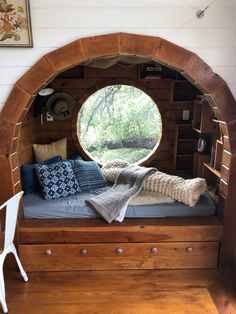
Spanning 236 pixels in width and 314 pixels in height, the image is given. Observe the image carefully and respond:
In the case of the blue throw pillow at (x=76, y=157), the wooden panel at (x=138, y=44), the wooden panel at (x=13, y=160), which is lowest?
the blue throw pillow at (x=76, y=157)

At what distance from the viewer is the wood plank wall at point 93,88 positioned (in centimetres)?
352

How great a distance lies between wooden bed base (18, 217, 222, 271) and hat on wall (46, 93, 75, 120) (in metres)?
1.54

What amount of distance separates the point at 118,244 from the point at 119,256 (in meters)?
0.12

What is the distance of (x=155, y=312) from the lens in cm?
206

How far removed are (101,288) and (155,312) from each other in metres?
0.49

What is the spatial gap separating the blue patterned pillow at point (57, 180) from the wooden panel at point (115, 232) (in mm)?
365

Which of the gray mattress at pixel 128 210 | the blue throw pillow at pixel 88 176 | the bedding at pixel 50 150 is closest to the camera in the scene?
the gray mattress at pixel 128 210

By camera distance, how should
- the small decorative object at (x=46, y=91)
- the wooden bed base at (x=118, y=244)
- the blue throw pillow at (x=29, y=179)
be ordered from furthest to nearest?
the small decorative object at (x=46, y=91), the blue throw pillow at (x=29, y=179), the wooden bed base at (x=118, y=244)

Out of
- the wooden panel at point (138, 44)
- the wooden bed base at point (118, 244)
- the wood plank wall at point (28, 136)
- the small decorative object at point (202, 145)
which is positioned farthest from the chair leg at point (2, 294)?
the small decorative object at point (202, 145)

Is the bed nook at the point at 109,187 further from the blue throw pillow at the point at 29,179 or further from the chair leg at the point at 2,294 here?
the chair leg at the point at 2,294

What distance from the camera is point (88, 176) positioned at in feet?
9.95

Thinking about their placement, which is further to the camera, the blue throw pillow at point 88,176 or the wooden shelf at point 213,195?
the blue throw pillow at point 88,176

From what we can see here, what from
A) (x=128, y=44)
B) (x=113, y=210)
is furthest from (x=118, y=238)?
(x=128, y=44)

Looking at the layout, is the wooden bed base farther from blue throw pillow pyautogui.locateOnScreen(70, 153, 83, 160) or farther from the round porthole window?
the round porthole window
